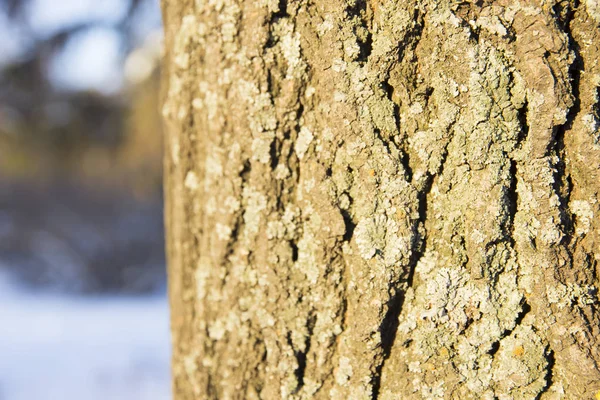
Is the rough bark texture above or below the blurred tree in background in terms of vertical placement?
below

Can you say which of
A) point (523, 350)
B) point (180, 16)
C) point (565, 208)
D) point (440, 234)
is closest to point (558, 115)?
point (565, 208)

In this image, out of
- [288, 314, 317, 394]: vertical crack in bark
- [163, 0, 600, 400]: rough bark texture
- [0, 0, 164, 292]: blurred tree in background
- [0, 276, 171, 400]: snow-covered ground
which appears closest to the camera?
[163, 0, 600, 400]: rough bark texture

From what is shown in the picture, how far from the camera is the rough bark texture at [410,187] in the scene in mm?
773

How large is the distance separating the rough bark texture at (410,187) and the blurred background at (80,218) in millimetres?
2127

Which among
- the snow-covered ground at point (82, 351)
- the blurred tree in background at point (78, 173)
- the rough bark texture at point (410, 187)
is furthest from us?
the blurred tree in background at point (78, 173)

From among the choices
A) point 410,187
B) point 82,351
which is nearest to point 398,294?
point 410,187

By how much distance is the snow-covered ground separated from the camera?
3510mm

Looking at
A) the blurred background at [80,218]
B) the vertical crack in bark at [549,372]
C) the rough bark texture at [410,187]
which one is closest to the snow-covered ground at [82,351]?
the blurred background at [80,218]

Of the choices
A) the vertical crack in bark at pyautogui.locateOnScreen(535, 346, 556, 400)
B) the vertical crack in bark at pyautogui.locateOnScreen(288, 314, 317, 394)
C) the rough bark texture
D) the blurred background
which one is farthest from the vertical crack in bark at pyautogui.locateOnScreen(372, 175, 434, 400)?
the blurred background

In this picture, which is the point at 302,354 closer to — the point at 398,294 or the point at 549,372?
the point at 398,294

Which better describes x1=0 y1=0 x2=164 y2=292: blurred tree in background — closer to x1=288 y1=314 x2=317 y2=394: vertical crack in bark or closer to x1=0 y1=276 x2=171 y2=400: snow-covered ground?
x1=0 y1=276 x2=171 y2=400: snow-covered ground

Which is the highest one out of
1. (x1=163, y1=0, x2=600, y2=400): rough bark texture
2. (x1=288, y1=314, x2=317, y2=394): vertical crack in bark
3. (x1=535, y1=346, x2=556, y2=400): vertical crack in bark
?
(x1=163, y1=0, x2=600, y2=400): rough bark texture

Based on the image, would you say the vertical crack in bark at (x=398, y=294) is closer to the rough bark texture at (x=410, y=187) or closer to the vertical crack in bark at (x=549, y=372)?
the rough bark texture at (x=410, y=187)

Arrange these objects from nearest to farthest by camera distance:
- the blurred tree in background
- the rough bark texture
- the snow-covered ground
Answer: the rough bark texture → the snow-covered ground → the blurred tree in background
